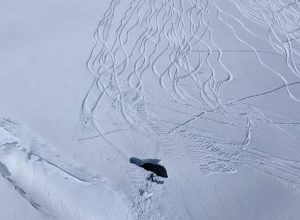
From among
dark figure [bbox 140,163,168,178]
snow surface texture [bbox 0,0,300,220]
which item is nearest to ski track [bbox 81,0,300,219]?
snow surface texture [bbox 0,0,300,220]

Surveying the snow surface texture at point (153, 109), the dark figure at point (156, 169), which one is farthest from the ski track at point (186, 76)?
the dark figure at point (156, 169)

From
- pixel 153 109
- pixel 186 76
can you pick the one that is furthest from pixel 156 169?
pixel 186 76

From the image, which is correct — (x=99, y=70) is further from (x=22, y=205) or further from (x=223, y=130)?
(x=22, y=205)

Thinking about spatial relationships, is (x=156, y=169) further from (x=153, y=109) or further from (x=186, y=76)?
(x=186, y=76)

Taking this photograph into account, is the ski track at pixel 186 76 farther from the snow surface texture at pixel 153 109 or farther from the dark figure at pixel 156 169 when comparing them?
the dark figure at pixel 156 169

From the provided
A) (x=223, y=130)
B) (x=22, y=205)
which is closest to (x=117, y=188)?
(x=22, y=205)

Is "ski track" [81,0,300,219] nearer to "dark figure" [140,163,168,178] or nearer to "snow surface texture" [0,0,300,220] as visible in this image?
"snow surface texture" [0,0,300,220]

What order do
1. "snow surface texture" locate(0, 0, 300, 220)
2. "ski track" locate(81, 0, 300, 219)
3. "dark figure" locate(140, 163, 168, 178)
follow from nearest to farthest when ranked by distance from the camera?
"snow surface texture" locate(0, 0, 300, 220) → "dark figure" locate(140, 163, 168, 178) → "ski track" locate(81, 0, 300, 219)
